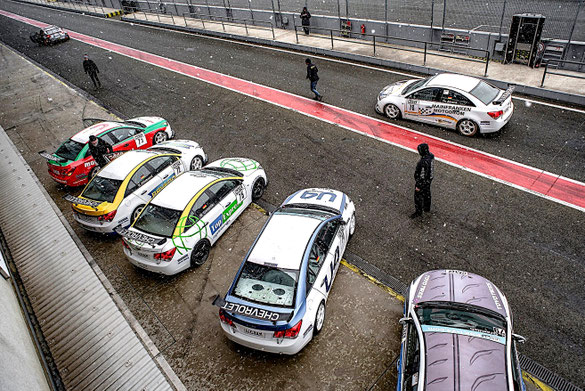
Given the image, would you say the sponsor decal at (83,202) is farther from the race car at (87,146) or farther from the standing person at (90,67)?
the standing person at (90,67)

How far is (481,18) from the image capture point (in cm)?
2147

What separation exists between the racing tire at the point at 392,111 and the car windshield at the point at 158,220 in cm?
813

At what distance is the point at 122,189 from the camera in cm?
881

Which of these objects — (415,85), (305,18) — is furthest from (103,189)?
(305,18)

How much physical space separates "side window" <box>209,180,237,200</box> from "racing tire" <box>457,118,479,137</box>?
715 centimetres

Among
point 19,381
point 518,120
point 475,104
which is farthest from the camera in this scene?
point 518,120

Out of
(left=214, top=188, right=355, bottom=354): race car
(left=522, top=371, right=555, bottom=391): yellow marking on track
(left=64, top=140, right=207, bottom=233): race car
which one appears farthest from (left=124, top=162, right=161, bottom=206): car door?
(left=522, top=371, right=555, bottom=391): yellow marking on track

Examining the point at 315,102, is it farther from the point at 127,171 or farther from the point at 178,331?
the point at 178,331

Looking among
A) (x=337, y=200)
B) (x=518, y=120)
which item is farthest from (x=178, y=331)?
(x=518, y=120)

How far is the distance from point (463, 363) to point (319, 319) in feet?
7.75

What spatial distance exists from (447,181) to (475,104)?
9.19 feet

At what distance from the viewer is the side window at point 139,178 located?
29.4ft

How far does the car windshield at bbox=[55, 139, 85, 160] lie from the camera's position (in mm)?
10633

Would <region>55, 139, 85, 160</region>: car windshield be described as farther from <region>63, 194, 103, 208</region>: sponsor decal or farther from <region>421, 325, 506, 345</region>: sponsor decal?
<region>421, 325, 506, 345</region>: sponsor decal
